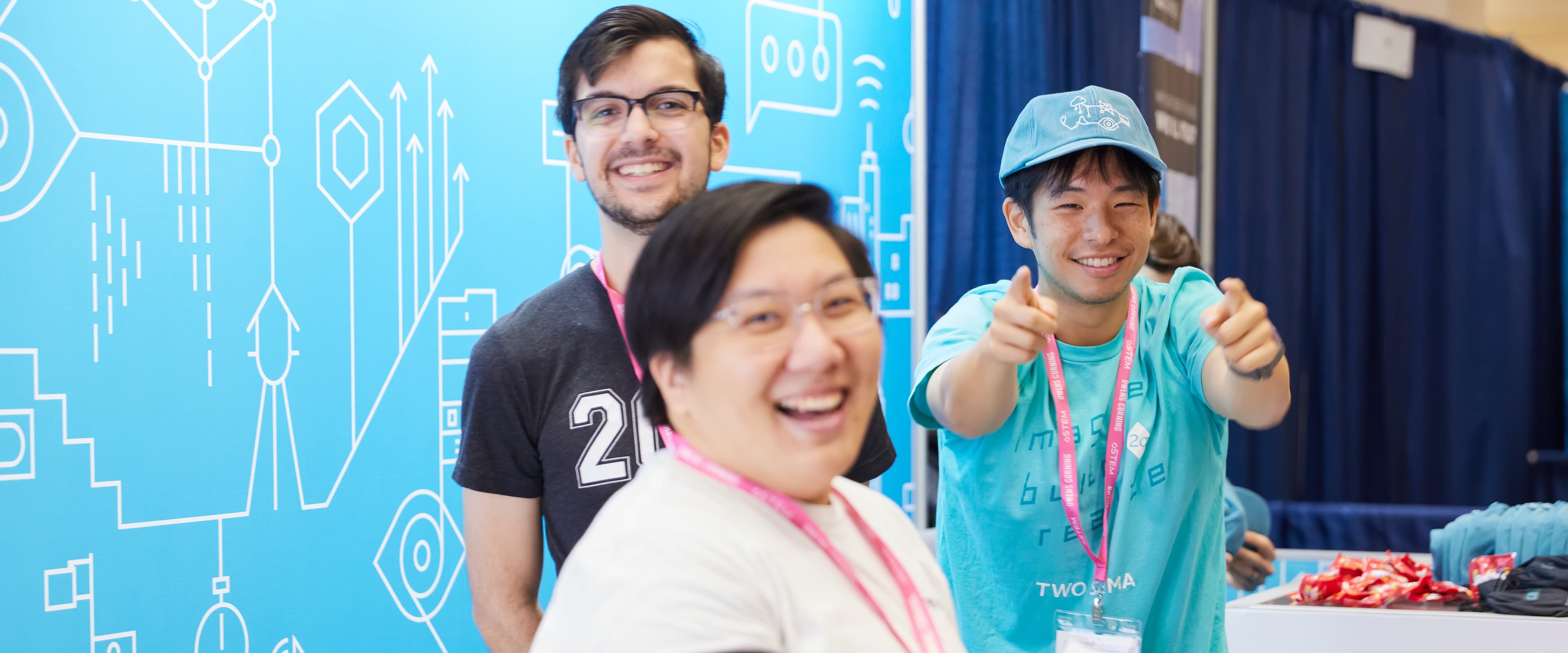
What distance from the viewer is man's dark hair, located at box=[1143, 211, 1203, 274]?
2922mm

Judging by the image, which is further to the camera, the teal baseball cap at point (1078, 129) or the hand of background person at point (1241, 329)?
the teal baseball cap at point (1078, 129)

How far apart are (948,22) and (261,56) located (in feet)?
7.03

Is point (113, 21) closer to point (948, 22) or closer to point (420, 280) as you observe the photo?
point (420, 280)

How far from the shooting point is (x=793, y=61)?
346cm

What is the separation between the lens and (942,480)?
187cm

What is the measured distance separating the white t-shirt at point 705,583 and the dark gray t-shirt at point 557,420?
1.85 feet

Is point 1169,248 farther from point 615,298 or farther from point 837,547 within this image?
point 837,547

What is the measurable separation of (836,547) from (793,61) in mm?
2547

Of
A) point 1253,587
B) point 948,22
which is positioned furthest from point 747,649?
point 948,22

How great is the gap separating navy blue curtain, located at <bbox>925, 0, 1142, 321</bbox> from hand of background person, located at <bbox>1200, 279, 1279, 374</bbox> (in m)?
2.30

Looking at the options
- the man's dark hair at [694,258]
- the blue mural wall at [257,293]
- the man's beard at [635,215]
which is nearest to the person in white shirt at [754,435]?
the man's dark hair at [694,258]

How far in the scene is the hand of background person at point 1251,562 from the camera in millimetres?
3043

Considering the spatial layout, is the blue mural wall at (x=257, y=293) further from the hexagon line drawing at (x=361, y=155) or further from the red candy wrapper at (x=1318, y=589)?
the red candy wrapper at (x=1318, y=589)

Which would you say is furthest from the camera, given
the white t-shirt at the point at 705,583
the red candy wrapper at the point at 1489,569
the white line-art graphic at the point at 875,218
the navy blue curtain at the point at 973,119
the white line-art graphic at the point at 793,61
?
the navy blue curtain at the point at 973,119
